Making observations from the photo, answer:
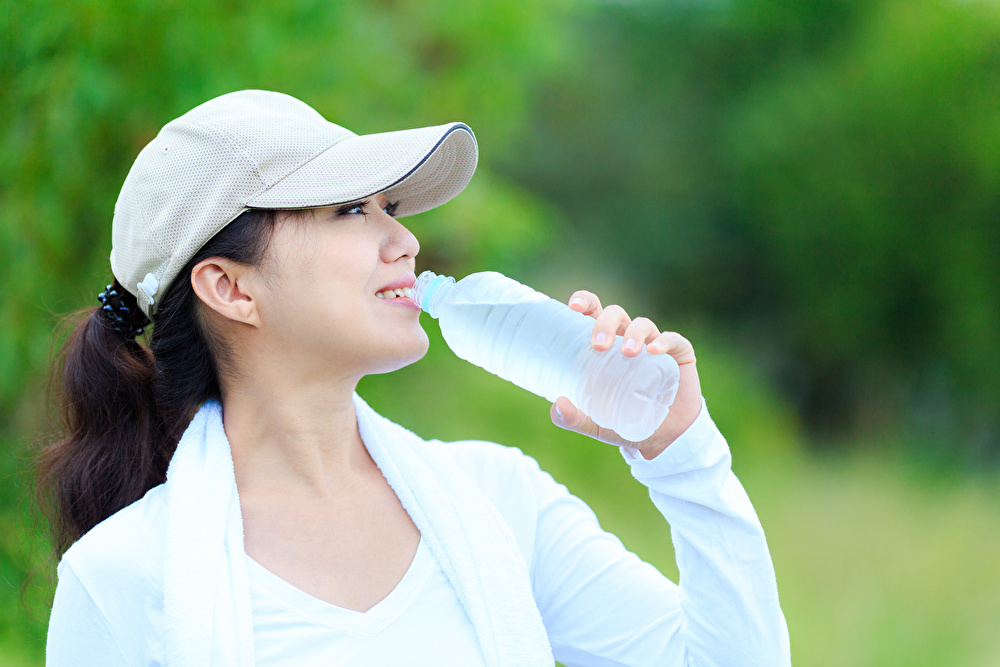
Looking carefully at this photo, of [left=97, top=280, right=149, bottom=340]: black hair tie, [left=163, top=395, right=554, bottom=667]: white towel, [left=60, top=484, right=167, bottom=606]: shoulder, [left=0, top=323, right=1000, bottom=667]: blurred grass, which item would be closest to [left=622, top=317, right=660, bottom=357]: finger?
[left=163, top=395, right=554, bottom=667]: white towel

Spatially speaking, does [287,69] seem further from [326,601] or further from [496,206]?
[326,601]

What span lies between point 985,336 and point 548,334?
7.35 meters

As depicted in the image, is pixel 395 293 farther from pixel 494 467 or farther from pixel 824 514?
pixel 824 514

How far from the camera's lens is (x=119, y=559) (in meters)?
1.18

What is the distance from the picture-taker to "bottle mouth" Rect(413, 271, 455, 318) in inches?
53.5

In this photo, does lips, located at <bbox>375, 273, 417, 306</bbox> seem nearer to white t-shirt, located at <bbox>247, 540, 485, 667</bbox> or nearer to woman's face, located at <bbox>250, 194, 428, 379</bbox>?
woman's face, located at <bbox>250, 194, 428, 379</bbox>

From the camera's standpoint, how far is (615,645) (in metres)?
1.36

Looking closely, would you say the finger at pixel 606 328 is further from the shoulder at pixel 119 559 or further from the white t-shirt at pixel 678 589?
the shoulder at pixel 119 559

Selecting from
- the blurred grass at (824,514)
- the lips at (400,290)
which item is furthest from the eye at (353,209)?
the blurred grass at (824,514)

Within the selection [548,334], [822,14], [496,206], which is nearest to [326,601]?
[548,334]

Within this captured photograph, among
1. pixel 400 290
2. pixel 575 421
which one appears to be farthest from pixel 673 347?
pixel 400 290

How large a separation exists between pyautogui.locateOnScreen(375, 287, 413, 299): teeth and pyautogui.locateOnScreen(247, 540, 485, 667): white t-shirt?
1.45 feet

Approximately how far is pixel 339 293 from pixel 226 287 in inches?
8.1

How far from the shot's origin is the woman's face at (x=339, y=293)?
4.23ft
